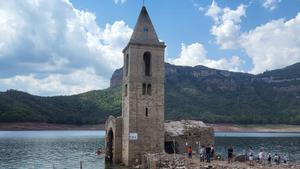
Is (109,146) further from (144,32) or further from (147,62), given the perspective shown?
(144,32)

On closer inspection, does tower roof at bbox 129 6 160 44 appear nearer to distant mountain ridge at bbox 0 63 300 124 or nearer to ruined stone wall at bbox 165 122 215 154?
ruined stone wall at bbox 165 122 215 154

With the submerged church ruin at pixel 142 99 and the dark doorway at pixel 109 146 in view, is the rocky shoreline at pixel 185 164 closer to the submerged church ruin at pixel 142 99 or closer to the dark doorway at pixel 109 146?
the submerged church ruin at pixel 142 99

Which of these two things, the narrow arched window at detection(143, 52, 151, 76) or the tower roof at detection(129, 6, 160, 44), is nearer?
the tower roof at detection(129, 6, 160, 44)

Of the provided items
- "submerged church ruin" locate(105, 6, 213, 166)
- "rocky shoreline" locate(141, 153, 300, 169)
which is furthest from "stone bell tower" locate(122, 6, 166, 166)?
"rocky shoreline" locate(141, 153, 300, 169)

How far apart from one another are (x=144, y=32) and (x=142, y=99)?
285 inches

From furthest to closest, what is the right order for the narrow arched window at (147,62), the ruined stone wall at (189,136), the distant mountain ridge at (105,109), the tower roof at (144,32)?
the distant mountain ridge at (105,109) < the narrow arched window at (147,62) < the ruined stone wall at (189,136) < the tower roof at (144,32)

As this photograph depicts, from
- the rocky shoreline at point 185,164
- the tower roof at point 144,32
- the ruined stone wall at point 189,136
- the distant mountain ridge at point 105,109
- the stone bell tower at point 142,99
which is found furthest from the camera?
the distant mountain ridge at point 105,109

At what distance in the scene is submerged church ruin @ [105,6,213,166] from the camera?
42031 mm

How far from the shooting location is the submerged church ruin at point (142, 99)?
42031mm

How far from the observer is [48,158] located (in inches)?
2248

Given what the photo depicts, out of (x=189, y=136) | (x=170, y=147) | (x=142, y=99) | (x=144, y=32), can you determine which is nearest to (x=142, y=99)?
(x=142, y=99)

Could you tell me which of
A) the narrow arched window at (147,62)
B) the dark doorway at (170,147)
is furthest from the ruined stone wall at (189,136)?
the narrow arched window at (147,62)

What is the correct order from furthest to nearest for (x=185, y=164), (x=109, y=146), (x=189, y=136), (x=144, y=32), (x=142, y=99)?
(x=109, y=146) < (x=189, y=136) < (x=144, y=32) < (x=142, y=99) < (x=185, y=164)

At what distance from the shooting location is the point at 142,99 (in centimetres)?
4247
